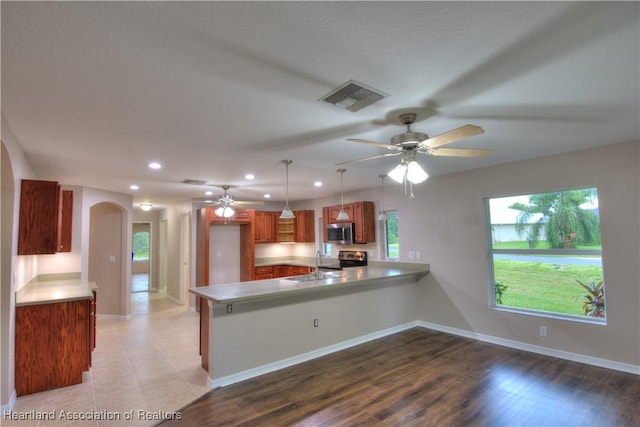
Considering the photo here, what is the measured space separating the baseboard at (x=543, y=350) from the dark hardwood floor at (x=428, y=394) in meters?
0.11

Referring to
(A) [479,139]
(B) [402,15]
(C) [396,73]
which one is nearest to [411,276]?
(A) [479,139]

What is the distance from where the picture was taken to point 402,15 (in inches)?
55.4

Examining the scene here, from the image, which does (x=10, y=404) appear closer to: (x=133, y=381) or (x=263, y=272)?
(x=133, y=381)

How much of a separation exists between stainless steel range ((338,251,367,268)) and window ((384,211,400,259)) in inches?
19.2

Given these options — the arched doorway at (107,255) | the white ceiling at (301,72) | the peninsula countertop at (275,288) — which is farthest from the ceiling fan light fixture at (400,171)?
the arched doorway at (107,255)

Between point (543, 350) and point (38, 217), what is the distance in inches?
231

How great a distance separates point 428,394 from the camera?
10.00 feet

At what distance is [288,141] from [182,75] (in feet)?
4.58

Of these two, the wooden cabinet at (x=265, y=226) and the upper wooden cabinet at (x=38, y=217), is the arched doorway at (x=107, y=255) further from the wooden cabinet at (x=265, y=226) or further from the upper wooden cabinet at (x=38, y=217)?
the upper wooden cabinet at (x=38, y=217)

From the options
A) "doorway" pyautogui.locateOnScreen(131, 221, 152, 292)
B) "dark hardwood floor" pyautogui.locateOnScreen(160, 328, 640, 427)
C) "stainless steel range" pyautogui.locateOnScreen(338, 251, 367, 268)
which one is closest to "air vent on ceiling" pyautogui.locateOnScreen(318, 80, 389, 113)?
"dark hardwood floor" pyautogui.locateOnScreen(160, 328, 640, 427)

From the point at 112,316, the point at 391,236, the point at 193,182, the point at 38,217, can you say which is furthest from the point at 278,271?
the point at 38,217

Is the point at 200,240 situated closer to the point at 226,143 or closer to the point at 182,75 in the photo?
the point at 226,143

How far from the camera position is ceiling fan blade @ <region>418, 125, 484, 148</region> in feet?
6.64

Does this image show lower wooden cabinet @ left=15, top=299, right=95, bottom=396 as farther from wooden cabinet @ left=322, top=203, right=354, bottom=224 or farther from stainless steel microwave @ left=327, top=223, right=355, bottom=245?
wooden cabinet @ left=322, top=203, right=354, bottom=224
